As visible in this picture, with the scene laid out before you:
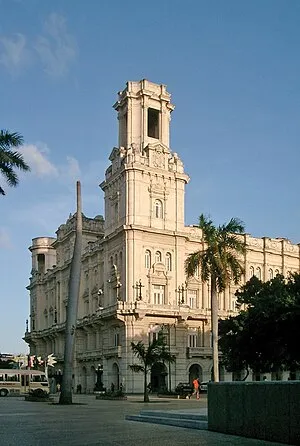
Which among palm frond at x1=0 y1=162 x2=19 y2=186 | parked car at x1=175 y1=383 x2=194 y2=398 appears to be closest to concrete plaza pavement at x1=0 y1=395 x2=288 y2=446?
palm frond at x1=0 y1=162 x2=19 y2=186

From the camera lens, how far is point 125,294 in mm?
73125

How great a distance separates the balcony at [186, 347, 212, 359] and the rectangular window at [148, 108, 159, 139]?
2580 centimetres

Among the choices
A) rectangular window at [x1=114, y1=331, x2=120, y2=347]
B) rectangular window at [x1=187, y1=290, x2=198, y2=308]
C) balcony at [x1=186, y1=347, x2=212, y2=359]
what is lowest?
balcony at [x1=186, y1=347, x2=212, y2=359]

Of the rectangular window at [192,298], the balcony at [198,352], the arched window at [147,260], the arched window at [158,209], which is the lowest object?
the balcony at [198,352]

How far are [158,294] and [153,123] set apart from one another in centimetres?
2156

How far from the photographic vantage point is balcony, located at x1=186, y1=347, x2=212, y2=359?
7587 cm

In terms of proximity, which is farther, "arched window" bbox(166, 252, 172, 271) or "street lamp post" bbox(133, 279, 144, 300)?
"arched window" bbox(166, 252, 172, 271)

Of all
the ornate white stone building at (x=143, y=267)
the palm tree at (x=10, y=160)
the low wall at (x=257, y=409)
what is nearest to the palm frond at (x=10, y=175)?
the palm tree at (x=10, y=160)

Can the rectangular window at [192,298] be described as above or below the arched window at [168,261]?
below

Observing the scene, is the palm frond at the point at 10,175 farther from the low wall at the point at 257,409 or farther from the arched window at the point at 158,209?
the arched window at the point at 158,209

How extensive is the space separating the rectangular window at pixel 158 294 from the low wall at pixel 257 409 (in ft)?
185

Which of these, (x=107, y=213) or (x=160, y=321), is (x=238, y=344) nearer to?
(x=160, y=321)

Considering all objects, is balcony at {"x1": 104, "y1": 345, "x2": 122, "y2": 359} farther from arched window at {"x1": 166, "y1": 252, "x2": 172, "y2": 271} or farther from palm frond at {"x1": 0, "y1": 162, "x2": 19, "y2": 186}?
palm frond at {"x1": 0, "y1": 162, "x2": 19, "y2": 186}

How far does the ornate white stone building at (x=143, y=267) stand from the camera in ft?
240
